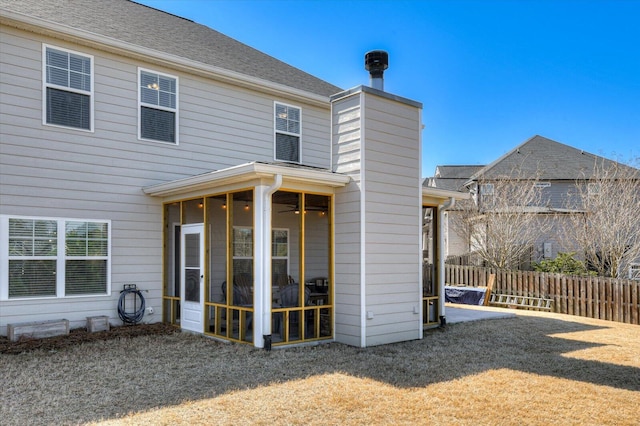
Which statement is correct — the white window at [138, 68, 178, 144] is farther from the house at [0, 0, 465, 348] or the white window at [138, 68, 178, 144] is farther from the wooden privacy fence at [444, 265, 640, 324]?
the wooden privacy fence at [444, 265, 640, 324]

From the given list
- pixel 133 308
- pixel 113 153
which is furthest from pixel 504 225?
pixel 113 153

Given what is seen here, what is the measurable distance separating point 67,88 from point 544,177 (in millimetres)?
20724

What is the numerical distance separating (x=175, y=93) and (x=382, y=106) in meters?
4.20

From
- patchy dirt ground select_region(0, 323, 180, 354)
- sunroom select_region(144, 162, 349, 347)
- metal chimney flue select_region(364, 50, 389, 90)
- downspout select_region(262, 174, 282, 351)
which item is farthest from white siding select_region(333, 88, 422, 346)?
patchy dirt ground select_region(0, 323, 180, 354)

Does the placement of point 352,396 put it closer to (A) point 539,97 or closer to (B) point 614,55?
(B) point 614,55

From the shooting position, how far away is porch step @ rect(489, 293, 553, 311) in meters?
11.7

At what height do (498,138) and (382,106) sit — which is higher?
(498,138)

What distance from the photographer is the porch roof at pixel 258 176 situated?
639cm

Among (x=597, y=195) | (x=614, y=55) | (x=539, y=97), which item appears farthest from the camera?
(x=539, y=97)

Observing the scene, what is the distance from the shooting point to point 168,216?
898 cm

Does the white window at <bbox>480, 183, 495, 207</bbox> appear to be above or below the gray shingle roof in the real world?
below

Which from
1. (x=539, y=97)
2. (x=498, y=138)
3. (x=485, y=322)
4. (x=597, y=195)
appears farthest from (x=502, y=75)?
(x=485, y=322)

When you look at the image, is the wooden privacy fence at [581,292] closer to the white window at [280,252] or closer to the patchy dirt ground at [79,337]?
the white window at [280,252]

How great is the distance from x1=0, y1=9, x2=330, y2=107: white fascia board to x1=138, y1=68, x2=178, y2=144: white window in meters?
0.33
